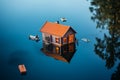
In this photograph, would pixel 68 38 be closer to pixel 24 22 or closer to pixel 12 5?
pixel 24 22

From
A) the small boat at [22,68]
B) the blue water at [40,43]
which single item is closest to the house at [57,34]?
the blue water at [40,43]

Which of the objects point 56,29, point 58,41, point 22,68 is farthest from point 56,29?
point 22,68

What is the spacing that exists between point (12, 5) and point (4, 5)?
0.13 meters

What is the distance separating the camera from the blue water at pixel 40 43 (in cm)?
264

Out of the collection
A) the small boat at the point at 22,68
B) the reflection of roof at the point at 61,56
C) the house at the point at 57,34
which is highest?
the house at the point at 57,34

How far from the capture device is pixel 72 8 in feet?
14.5

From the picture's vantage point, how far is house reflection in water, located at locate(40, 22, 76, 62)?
297 cm

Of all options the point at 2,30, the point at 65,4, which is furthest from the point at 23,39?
the point at 65,4

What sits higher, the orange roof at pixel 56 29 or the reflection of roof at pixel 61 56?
the orange roof at pixel 56 29

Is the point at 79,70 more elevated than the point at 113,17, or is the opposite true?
the point at 113,17

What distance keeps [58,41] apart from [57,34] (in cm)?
8

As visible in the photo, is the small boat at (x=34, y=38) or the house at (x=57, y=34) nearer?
the house at (x=57, y=34)

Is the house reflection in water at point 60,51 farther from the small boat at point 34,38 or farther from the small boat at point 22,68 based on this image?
the small boat at point 22,68

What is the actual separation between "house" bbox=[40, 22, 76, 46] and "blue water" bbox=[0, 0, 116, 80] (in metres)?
0.12
